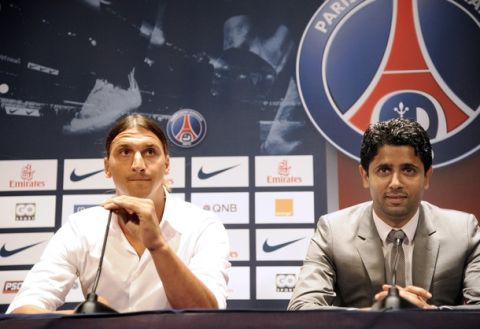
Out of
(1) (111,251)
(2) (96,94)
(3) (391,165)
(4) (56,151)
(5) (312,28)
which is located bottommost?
(1) (111,251)

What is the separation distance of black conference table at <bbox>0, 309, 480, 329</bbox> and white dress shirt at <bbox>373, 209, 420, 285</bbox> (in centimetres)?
79

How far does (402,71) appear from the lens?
10.8ft

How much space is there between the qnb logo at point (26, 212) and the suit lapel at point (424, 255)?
7.72 ft

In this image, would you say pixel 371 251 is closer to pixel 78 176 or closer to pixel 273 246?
pixel 273 246

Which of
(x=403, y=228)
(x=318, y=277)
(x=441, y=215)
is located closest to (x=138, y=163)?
(x=318, y=277)

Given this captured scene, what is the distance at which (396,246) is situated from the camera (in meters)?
1.86

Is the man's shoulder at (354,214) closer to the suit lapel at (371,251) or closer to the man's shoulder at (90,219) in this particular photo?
the suit lapel at (371,251)

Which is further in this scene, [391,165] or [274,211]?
[274,211]

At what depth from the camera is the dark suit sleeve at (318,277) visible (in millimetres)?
1779

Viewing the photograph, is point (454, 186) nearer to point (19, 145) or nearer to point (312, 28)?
point (312, 28)

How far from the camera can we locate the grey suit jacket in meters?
1.83

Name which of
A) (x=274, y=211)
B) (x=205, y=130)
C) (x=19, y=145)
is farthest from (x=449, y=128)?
(x=19, y=145)

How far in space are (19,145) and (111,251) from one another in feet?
6.09

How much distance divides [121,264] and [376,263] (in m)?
0.85
